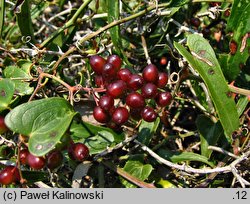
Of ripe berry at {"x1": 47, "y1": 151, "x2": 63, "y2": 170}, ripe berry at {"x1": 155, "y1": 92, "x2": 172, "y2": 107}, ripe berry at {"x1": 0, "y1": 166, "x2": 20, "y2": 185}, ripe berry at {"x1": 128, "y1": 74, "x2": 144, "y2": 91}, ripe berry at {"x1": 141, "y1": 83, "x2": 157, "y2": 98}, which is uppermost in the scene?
ripe berry at {"x1": 128, "y1": 74, "x2": 144, "y2": 91}

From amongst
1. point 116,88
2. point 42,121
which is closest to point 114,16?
point 116,88

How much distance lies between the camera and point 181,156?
163 centimetres

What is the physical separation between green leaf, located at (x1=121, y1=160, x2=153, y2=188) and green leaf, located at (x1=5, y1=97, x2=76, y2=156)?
0.34 meters

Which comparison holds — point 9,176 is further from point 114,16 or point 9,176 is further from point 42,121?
point 114,16

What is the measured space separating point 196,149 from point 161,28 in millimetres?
536

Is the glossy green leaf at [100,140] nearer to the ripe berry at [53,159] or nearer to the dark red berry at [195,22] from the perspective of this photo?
the ripe berry at [53,159]

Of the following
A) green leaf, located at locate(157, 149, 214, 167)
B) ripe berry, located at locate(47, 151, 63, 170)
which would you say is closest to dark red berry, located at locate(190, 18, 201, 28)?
green leaf, located at locate(157, 149, 214, 167)

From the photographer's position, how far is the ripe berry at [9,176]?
1259 mm

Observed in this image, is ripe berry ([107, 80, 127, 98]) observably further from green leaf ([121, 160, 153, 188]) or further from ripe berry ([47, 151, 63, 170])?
green leaf ([121, 160, 153, 188])

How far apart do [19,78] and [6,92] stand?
0.46 ft

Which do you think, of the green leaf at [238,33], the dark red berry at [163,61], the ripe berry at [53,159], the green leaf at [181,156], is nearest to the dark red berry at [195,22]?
the dark red berry at [163,61]

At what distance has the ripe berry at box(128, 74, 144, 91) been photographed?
1.31m

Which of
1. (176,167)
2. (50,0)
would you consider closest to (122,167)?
(176,167)

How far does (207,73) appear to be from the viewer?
141 centimetres
